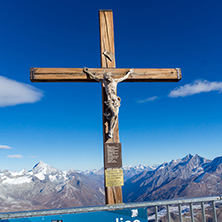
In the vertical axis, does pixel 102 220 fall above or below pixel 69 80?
below

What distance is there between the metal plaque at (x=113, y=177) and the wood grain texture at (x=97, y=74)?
2.36m

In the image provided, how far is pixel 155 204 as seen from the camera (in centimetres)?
342

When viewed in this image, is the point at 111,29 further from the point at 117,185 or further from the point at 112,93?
the point at 117,185

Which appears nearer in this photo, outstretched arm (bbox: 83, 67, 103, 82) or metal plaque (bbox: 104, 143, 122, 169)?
metal plaque (bbox: 104, 143, 122, 169)

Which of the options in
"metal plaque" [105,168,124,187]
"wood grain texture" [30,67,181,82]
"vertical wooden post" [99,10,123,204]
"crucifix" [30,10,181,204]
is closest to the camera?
"metal plaque" [105,168,124,187]

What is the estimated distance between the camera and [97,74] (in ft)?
17.8

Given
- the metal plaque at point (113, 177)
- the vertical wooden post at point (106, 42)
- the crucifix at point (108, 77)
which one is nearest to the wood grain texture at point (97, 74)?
the crucifix at point (108, 77)

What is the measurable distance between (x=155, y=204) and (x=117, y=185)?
1.23 m

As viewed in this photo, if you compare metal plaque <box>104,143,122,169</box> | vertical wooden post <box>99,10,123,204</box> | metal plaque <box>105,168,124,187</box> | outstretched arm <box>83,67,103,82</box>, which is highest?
vertical wooden post <box>99,10,123,204</box>

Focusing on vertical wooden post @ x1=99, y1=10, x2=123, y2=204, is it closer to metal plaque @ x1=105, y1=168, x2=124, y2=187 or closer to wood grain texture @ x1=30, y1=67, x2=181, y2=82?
wood grain texture @ x1=30, y1=67, x2=181, y2=82

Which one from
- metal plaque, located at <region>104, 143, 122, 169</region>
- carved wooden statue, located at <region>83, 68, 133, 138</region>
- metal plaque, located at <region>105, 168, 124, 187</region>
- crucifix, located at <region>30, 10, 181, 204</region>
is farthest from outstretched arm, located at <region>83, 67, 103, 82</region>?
metal plaque, located at <region>105, 168, 124, 187</region>

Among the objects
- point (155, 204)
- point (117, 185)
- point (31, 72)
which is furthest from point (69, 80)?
point (155, 204)

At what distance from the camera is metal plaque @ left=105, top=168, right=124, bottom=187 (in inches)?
177

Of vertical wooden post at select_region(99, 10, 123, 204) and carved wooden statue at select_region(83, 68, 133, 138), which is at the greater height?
vertical wooden post at select_region(99, 10, 123, 204)
